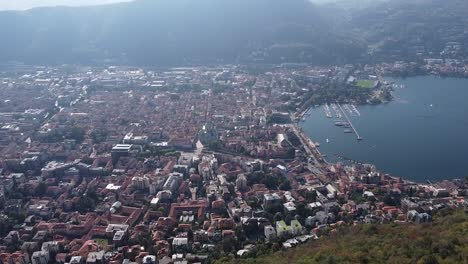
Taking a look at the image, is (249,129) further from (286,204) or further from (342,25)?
(342,25)

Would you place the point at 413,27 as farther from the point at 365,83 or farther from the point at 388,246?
the point at 388,246

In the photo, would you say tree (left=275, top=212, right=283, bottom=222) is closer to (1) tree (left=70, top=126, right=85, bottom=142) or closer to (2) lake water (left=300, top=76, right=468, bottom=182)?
(2) lake water (left=300, top=76, right=468, bottom=182)

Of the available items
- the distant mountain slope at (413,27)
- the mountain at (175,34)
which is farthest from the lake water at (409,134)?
the mountain at (175,34)

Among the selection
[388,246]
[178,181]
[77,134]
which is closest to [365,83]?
[178,181]

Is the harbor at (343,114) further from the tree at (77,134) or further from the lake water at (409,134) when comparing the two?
the tree at (77,134)

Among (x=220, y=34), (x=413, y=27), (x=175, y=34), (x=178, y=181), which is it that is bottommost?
(x=178, y=181)

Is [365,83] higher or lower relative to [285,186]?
higher
